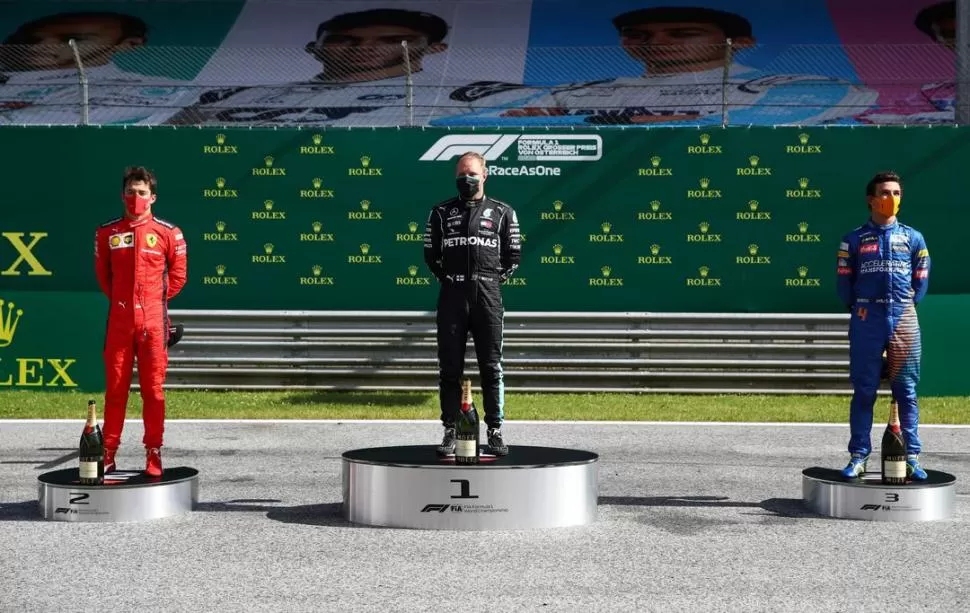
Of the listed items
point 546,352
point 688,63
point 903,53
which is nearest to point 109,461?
point 546,352

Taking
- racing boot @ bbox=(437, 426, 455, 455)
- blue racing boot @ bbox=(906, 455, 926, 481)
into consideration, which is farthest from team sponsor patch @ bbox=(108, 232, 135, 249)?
blue racing boot @ bbox=(906, 455, 926, 481)

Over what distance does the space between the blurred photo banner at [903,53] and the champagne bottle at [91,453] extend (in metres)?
15.2

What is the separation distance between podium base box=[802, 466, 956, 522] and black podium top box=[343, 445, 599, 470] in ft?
4.73

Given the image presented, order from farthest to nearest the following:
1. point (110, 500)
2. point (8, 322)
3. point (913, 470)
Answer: point (8, 322) → point (913, 470) → point (110, 500)

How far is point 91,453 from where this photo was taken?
756 centimetres

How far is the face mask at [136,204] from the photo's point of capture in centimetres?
807

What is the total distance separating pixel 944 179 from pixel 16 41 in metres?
18.2

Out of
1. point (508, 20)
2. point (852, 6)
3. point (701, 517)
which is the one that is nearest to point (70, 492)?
point (701, 517)

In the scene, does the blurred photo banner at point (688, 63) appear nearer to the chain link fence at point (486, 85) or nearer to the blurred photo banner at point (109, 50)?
the chain link fence at point (486, 85)

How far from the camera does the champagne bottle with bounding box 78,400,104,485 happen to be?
24.8ft

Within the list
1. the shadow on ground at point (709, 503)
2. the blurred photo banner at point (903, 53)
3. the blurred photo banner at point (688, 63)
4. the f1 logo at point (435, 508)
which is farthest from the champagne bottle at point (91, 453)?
the blurred photo banner at point (903, 53)

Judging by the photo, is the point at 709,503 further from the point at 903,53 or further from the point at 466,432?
the point at 903,53

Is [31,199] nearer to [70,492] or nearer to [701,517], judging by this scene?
[70,492]

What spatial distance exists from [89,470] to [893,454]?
4639 mm
